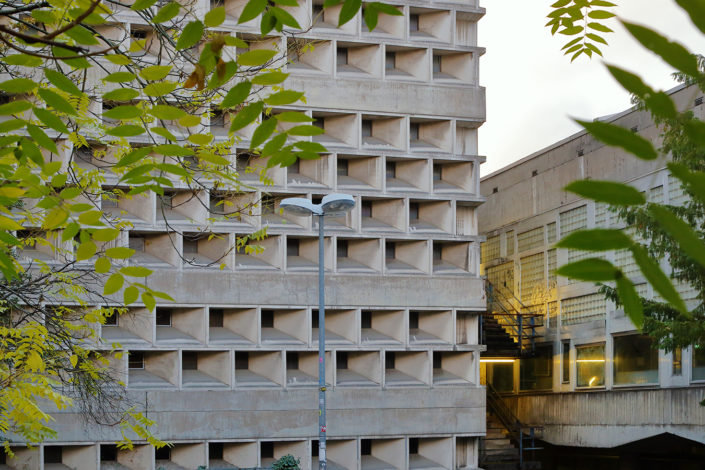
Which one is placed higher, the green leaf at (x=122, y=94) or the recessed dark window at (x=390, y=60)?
the recessed dark window at (x=390, y=60)

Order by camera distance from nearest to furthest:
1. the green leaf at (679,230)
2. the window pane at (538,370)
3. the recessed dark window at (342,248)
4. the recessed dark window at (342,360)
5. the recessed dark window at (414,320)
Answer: the green leaf at (679,230) → the recessed dark window at (342,360) → the recessed dark window at (342,248) → the recessed dark window at (414,320) → the window pane at (538,370)

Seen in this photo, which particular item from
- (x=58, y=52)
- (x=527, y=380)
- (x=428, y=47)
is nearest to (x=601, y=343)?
(x=527, y=380)

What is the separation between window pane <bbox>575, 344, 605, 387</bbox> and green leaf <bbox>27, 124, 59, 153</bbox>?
35228 millimetres

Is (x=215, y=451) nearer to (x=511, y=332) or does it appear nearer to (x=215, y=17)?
(x=511, y=332)

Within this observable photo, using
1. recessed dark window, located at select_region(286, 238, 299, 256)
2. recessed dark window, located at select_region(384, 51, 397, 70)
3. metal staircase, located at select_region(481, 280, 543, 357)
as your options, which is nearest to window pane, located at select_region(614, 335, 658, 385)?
metal staircase, located at select_region(481, 280, 543, 357)

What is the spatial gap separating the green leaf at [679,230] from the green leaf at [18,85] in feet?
9.52

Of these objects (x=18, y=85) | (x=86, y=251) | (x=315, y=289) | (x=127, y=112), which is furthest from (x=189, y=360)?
(x=127, y=112)

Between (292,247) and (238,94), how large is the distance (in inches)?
1337

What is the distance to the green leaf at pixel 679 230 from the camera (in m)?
1.89

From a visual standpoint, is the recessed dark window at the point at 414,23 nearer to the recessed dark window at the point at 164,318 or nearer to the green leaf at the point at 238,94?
the recessed dark window at the point at 164,318

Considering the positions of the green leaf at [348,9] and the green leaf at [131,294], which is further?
the green leaf at [131,294]

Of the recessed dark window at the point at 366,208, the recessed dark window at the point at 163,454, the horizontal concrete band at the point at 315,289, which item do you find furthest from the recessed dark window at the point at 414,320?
the recessed dark window at the point at 163,454

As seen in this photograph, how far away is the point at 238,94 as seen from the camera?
3992mm

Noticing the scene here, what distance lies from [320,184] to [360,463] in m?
8.98
